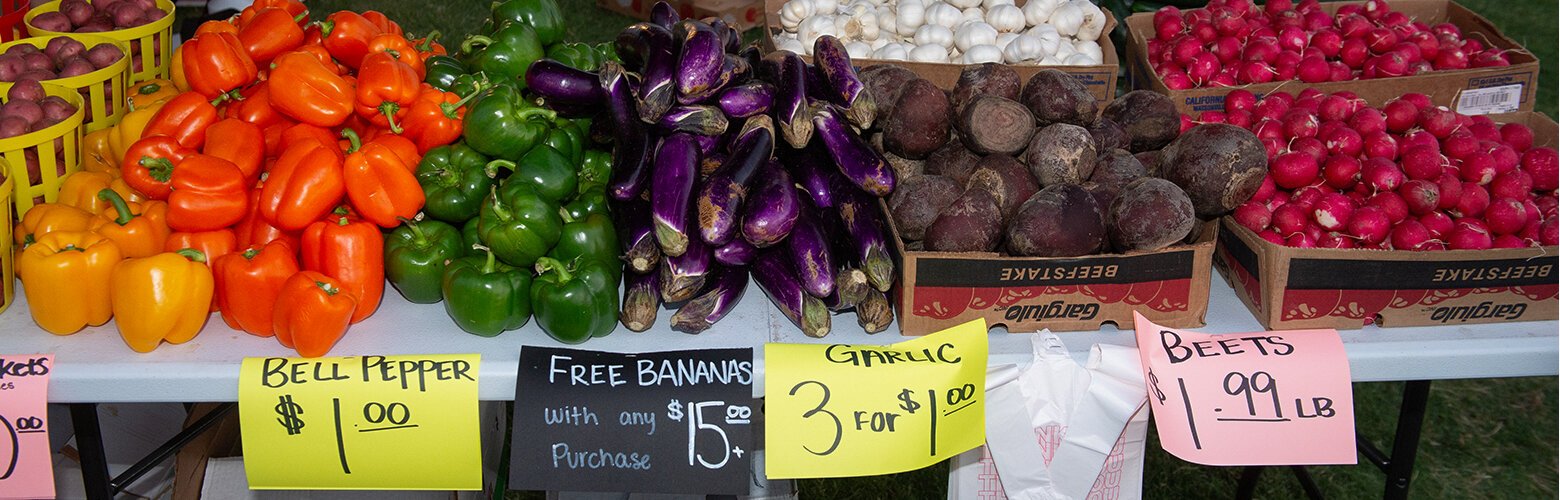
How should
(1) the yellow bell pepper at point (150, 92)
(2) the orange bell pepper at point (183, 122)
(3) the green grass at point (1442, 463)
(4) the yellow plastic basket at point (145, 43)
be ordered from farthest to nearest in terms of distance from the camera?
Answer: (3) the green grass at point (1442, 463) < (4) the yellow plastic basket at point (145, 43) < (1) the yellow bell pepper at point (150, 92) < (2) the orange bell pepper at point (183, 122)

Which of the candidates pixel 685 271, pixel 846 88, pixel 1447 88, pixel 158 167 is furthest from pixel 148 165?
pixel 1447 88

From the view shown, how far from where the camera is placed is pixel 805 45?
302cm

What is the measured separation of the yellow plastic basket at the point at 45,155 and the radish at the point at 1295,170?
2.01m

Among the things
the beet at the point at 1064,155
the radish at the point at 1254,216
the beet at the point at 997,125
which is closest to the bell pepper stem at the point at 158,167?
the beet at the point at 997,125

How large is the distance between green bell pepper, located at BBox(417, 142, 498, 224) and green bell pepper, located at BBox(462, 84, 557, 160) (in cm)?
3

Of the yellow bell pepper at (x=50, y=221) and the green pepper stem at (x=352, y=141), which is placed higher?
the green pepper stem at (x=352, y=141)

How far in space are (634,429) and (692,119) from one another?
49 cm

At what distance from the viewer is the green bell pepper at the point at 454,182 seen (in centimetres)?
187

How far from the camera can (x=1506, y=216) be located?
5.68 ft

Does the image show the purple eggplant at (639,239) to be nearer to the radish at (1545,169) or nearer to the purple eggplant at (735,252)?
the purple eggplant at (735,252)

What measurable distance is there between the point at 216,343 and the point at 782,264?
0.86m

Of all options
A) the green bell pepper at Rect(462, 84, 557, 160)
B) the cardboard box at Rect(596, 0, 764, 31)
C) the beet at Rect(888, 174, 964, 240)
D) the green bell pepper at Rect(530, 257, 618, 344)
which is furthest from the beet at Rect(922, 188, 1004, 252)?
the cardboard box at Rect(596, 0, 764, 31)

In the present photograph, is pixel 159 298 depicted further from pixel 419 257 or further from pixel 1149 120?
pixel 1149 120

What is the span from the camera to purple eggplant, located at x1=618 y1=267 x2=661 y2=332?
1.73m
